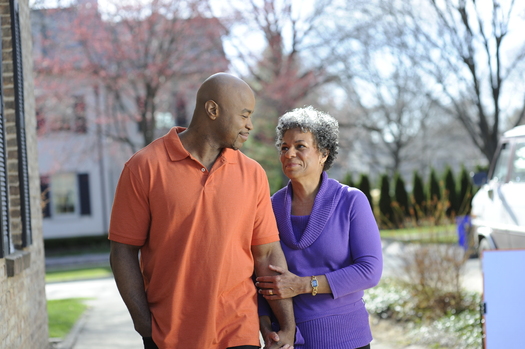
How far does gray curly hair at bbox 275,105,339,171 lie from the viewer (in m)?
3.16

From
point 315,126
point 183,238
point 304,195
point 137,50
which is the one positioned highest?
point 137,50

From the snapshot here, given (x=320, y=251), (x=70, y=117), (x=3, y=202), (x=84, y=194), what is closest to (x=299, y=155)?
(x=320, y=251)

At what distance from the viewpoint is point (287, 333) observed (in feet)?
9.53

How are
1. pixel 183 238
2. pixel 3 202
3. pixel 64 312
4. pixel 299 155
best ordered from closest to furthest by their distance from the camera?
1. pixel 183 238
2. pixel 299 155
3. pixel 3 202
4. pixel 64 312

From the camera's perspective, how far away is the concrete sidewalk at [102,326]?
7.19 metres

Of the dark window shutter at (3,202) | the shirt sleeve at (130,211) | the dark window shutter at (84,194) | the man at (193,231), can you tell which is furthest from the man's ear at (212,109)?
the dark window shutter at (84,194)

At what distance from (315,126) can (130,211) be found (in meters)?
1.07

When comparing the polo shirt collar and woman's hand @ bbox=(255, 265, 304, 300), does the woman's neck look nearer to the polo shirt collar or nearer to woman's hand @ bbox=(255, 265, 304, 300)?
woman's hand @ bbox=(255, 265, 304, 300)

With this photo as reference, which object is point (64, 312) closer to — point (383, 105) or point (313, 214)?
point (313, 214)

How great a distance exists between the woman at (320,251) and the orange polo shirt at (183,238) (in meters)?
0.29

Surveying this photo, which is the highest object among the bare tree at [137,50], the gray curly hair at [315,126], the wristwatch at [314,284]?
the bare tree at [137,50]

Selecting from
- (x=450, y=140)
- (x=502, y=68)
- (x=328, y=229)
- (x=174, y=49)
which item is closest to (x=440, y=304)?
(x=328, y=229)

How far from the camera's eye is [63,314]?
9344mm

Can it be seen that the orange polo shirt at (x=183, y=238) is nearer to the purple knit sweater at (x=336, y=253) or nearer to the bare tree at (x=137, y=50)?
the purple knit sweater at (x=336, y=253)
